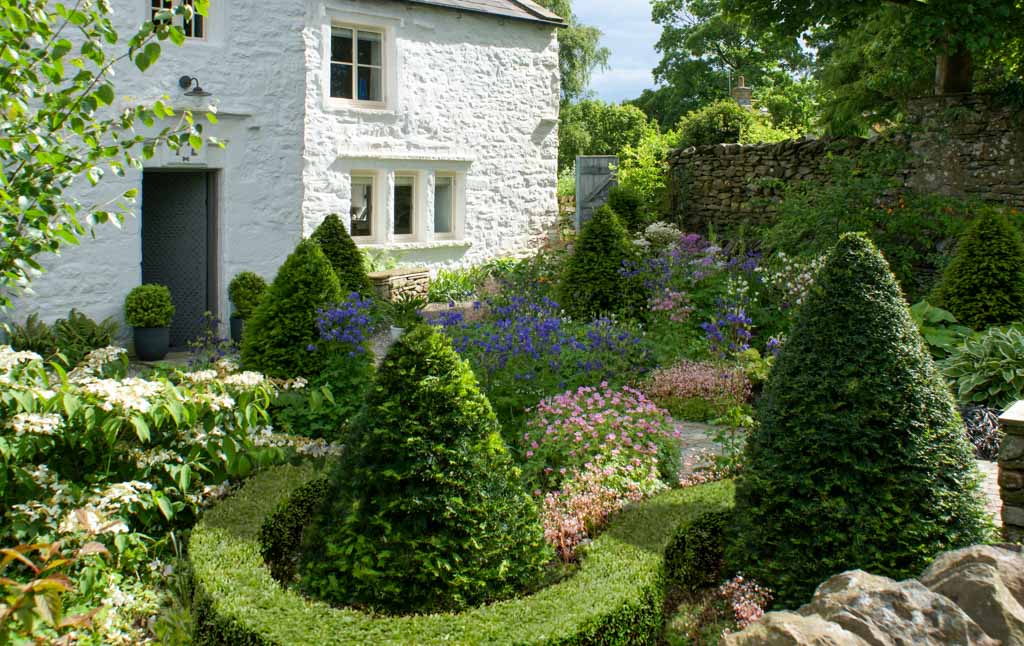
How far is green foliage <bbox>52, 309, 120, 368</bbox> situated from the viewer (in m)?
9.98

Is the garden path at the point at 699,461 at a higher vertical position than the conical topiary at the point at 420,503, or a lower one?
lower

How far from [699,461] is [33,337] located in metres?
7.26

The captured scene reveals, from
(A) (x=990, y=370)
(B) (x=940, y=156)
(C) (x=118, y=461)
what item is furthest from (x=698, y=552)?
(B) (x=940, y=156)

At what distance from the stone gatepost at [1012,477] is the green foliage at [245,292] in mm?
8800

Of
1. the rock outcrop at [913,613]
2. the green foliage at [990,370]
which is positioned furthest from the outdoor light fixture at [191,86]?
the rock outcrop at [913,613]

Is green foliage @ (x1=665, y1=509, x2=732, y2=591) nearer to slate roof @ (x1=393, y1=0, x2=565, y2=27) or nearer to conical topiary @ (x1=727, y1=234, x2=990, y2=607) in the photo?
conical topiary @ (x1=727, y1=234, x2=990, y2=607)

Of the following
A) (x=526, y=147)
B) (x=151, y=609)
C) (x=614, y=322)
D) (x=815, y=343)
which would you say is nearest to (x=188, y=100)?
(x=614, y=322)

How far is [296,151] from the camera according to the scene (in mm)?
12094

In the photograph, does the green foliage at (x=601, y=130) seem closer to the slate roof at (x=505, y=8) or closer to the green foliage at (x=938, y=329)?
the slate roof at (x=505, y=8)

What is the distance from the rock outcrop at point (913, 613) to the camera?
10.1 feet

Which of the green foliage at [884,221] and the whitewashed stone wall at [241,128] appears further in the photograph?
the green foliage at [884,221]

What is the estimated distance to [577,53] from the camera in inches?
1293

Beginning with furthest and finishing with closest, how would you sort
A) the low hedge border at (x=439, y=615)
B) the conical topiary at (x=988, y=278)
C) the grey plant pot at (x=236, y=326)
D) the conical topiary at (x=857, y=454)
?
the grey plant pot at (x=236, y=326) < the conical topiary at (x=988, y=278) < the conical topiary at (x=857, y=454) < the low hedge border at (x=439, y=615)

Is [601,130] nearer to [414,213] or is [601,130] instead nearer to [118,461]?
[414,213]
